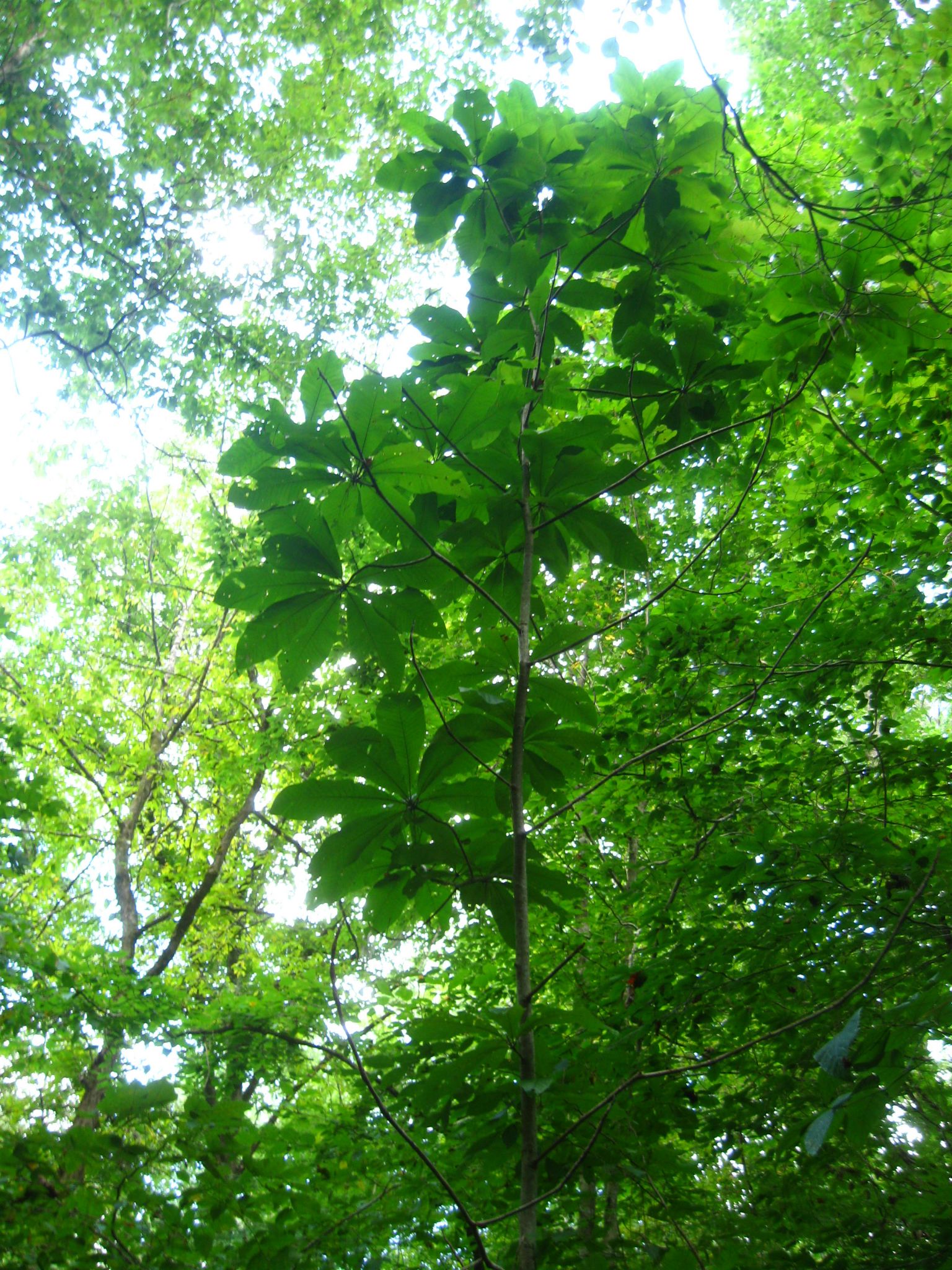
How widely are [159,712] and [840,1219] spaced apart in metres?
9.19

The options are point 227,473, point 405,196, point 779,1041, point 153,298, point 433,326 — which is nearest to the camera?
point 227,473

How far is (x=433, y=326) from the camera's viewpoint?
206 centimetres

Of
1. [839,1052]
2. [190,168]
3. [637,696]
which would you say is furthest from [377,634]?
[190,168]

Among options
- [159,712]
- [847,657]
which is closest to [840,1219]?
[847,657]

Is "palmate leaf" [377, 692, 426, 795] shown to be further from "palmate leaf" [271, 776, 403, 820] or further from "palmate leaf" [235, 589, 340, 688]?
"palmate leaf" [235, 589, 340, 688]

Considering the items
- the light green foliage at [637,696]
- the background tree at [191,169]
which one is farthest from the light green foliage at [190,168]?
the light green foliage at [637,696]

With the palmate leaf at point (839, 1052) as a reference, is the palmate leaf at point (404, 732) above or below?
above

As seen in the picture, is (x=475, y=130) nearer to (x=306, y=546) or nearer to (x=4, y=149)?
(x=306, y=546)

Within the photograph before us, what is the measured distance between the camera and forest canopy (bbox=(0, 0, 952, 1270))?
4.68ft

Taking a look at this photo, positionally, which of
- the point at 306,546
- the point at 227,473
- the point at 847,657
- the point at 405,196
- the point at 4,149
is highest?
the point at 405,196

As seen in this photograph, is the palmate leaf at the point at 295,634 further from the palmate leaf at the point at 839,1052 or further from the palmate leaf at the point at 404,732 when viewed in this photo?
the palmate leaf at the point at 839,1052

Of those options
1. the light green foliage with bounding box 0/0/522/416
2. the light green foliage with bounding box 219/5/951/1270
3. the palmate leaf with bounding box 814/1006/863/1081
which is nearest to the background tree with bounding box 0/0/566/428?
the light green foliage with bounding box 0/0/522/416

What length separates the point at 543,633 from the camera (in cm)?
213

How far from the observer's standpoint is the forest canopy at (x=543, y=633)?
56.1 inches
